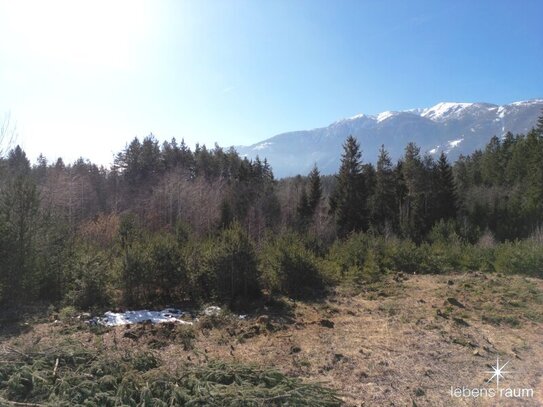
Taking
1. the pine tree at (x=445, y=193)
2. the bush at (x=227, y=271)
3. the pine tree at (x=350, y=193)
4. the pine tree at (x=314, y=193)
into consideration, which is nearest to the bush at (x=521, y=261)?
the bush at (x=227, y=271)

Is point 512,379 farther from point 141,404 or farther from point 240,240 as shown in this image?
point 240,240

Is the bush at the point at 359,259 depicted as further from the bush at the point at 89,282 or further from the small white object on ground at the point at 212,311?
the bush at the point at 89,282

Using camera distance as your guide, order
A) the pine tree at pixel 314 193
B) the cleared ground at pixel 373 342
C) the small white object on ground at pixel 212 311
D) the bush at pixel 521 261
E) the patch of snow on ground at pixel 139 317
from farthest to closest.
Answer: the pine tree at pixel 314 193
the bush at pixel 521 261
the small white object on ground at pixel 212 311
the patch of snow on ground at pixel 139 317
the cleared ground at pixel 373 342

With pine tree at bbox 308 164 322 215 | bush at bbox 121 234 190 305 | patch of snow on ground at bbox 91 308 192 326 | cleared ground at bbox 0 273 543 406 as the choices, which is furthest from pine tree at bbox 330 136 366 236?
patch of snow on ground at bbox 91 308 192 326

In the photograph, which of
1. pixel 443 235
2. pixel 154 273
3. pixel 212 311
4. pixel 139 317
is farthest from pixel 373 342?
pixel 443 235

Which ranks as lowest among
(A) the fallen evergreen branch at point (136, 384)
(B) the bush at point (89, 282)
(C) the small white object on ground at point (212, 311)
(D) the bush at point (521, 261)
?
(D) the bush at point (521, 261)

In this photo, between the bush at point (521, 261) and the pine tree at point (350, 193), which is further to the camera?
the pine tree at point (350, 193)

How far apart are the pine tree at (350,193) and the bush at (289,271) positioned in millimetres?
28016

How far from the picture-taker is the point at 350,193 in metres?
38.8

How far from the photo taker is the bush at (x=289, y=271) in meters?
10.1

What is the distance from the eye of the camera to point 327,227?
34.1 meters

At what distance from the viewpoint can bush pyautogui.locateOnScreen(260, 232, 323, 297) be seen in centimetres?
1009
